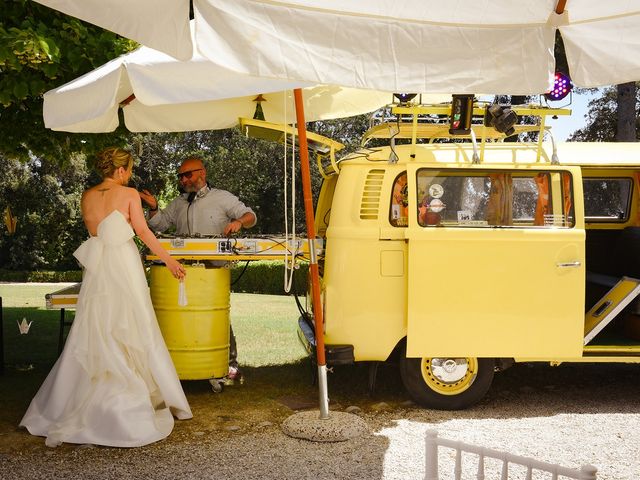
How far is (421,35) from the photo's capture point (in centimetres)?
309

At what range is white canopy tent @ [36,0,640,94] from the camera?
2945 millimetres

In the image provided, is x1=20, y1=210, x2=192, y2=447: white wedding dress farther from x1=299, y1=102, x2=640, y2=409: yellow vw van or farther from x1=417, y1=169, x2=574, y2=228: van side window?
x1=417, y1=169, x2=574, y2=228: van side window

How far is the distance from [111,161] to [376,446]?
3.04m

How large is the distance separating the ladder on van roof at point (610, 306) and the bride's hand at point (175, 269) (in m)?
3.52

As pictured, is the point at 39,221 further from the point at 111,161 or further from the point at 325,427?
the point at 325,427

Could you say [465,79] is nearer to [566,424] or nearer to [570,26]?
[570,26]

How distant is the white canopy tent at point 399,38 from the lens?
295 centimetres

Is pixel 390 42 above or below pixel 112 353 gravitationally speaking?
above

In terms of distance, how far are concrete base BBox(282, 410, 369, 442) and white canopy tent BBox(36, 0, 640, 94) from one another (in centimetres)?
318

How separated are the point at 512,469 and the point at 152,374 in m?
2.75

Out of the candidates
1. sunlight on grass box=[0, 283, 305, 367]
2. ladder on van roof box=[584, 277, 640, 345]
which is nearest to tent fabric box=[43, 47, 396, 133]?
sunlight on grass box=[0, 283, 305, 367]

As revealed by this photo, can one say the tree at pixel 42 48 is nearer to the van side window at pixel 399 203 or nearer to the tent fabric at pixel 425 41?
the van side window at pixel 399 203

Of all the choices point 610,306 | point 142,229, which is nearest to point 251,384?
point 142,229

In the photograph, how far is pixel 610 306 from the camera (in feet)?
21.9
